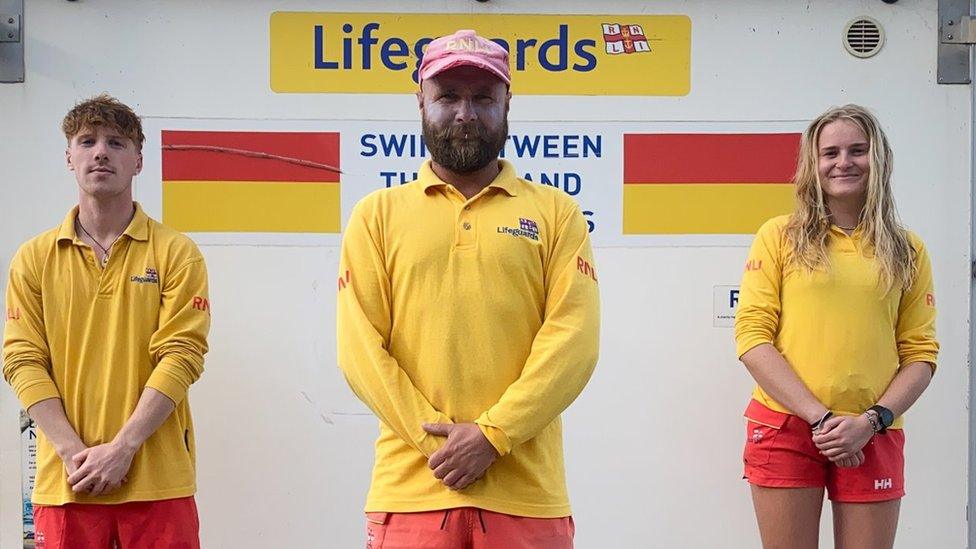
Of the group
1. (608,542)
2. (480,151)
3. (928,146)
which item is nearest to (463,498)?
(480,151)

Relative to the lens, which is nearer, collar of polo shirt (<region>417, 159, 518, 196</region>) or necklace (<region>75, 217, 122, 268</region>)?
collar of polo shirt (<region>417, 159, 518, 196</region>)

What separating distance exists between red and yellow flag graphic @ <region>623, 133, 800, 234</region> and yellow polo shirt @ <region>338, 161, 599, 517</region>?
3.34 feet

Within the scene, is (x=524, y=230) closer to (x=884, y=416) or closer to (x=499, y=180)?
(x=499, y=180)

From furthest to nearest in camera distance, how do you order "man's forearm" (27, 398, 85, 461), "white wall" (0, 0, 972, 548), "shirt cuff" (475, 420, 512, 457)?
"white wall" (0, 0, 972, 548), "man's forearm" (27, 398, 85, 461), "shirt cuff" (475, 420, 512, 457)

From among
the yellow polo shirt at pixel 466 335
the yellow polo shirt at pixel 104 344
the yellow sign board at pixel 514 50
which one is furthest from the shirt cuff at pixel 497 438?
the yellow sign board at pixel 514 50

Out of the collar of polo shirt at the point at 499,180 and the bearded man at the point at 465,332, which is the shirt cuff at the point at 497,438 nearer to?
the bearded man at the point at 465,332

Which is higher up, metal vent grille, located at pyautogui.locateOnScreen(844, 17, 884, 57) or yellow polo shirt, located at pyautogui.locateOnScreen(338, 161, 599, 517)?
metal vent grille, located at pyautogui.locateOnScreen(844, 17, 884, 57)

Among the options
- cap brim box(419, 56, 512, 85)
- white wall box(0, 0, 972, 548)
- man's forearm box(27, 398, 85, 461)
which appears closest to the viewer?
cap brim box(419, 56, 512, 85)

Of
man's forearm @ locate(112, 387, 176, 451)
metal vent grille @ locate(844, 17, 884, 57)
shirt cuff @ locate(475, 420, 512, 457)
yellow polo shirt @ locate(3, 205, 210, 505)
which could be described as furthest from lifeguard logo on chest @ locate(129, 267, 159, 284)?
metal vent grille @ locate(844, 17, 884, 57)

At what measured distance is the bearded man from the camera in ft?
7.70

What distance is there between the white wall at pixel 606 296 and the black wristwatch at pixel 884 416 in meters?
0.53

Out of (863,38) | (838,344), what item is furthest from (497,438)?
(863,38)

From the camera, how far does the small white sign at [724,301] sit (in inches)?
138

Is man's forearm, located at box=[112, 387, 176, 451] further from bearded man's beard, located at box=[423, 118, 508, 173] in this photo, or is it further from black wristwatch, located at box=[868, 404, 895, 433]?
black wristwatch, located at box=[868, 404, 895, 433]
